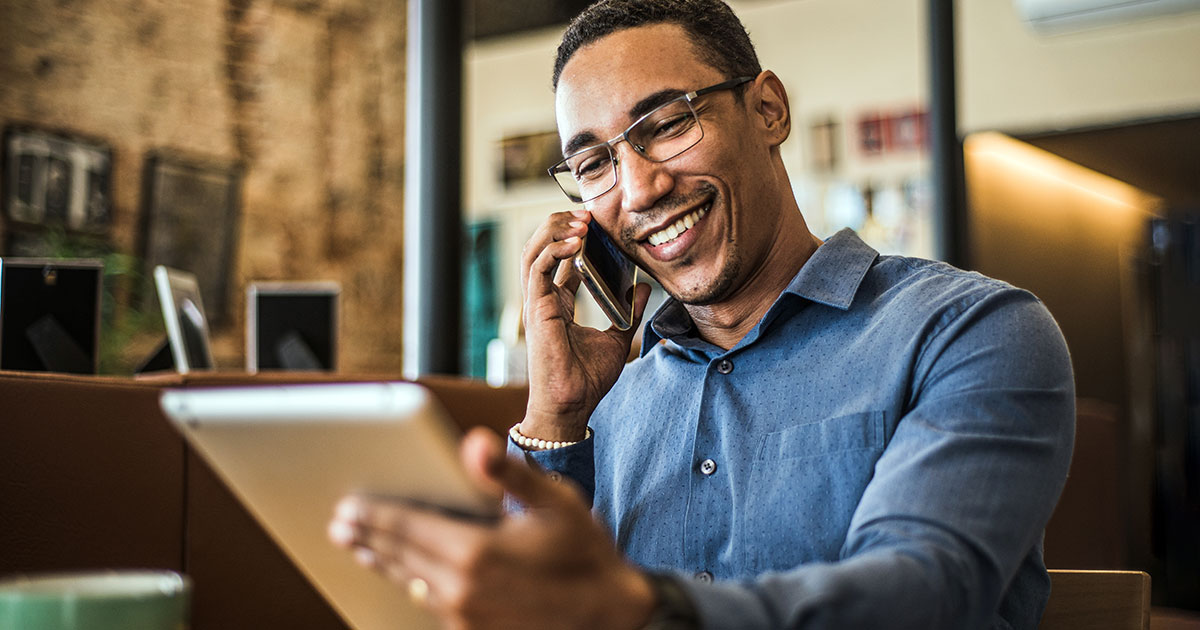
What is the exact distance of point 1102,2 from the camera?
4711 millimetres

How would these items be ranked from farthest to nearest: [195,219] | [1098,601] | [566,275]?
1. [195,219]
2. [566,275]
3. [1098,601]

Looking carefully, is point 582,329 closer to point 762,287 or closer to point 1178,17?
point 762,287

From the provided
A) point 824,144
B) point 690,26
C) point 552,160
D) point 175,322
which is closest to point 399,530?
point 690,26

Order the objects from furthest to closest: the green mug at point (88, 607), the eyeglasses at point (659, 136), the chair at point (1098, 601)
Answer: the eyeglasses at point (659, 136)
the chair at point (1098, 601)
the green mug at point (88, 607)

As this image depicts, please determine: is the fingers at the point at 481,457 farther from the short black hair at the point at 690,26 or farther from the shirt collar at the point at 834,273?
the short black hair at the point at 690,26

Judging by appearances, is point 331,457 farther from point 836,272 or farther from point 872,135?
point 872,135

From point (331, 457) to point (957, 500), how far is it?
564 millimetres

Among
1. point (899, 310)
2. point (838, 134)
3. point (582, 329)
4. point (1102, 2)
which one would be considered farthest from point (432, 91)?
point (838, 134)

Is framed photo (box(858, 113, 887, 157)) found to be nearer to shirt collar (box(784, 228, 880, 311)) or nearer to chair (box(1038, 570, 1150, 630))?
shirt collar (box(784, 228, 880, 311))

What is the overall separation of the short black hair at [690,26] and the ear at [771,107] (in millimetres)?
25

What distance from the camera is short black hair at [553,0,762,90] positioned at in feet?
5.26

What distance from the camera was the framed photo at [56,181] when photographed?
3787 mm

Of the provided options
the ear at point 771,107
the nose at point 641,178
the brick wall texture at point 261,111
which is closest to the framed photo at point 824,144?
the brick wall texture at point 261,111

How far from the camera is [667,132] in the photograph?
1541 mm
